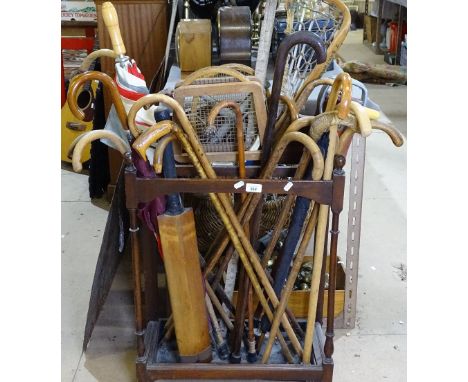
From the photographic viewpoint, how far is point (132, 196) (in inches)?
51.1

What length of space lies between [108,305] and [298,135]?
1024 mm

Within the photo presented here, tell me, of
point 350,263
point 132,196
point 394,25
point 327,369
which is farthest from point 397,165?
point 394,25

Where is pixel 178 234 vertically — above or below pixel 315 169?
Answer: below

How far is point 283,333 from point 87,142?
0.77 m

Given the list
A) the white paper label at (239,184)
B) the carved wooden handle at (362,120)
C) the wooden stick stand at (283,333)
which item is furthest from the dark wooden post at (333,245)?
the white paper label at (239,184)

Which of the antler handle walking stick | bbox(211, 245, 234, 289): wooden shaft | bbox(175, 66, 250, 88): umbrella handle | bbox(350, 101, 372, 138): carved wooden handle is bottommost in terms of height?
bbox(211, 245, 234, 289): wooden shaft

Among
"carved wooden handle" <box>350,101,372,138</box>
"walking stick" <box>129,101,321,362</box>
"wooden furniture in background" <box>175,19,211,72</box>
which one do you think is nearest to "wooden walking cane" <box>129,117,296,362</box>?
"walking stick" <box>129,101,321,362</box>

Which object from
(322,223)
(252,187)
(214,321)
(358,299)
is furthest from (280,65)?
(358,299)

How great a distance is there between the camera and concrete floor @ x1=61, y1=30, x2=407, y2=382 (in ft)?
5.79

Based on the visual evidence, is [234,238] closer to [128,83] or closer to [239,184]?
[239,184]

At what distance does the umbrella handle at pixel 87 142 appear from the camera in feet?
4.07

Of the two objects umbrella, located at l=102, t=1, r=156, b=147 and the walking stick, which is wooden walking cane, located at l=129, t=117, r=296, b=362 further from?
umbrella, located at l=102, t=1, r=156, b=147

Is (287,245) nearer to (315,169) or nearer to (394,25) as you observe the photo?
(315,169)

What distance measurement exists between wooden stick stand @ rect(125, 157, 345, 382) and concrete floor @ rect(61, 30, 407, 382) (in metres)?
0.26
